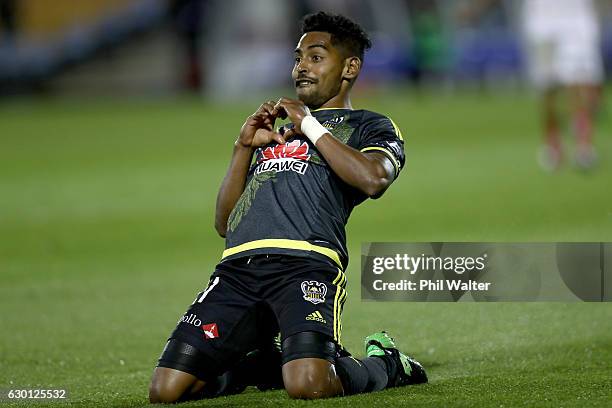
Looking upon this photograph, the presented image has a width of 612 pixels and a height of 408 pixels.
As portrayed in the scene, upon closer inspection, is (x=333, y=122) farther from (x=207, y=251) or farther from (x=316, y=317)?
(x=207, y=251)

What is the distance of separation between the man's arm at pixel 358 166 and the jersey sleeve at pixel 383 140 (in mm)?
63

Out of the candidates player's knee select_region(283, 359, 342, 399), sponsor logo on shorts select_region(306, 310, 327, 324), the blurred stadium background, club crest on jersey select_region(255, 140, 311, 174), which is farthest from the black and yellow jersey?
the blurred stadium background

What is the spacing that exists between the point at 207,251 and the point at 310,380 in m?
5.32

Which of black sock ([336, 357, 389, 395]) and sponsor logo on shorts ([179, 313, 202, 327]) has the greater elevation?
sponsor logo on shorts ([179, 313, 202, 327])

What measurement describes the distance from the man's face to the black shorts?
927mm

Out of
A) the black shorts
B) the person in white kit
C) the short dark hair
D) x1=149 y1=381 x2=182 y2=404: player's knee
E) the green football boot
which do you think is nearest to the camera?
x1=149 y1=381 x2=182 y2=404: player's knee

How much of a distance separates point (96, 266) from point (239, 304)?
4534mm

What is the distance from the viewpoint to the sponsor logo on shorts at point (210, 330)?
5.49m

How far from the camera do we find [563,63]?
1470 centimetres

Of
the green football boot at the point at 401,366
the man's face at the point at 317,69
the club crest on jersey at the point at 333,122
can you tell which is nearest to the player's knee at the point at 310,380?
the green football boot at the point at 401,366

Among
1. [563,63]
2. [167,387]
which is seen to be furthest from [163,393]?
[563,63]

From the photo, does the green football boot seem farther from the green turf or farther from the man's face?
the man's face

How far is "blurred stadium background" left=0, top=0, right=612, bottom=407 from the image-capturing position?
6.33 m

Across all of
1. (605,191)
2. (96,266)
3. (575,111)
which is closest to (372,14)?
(575,111)
